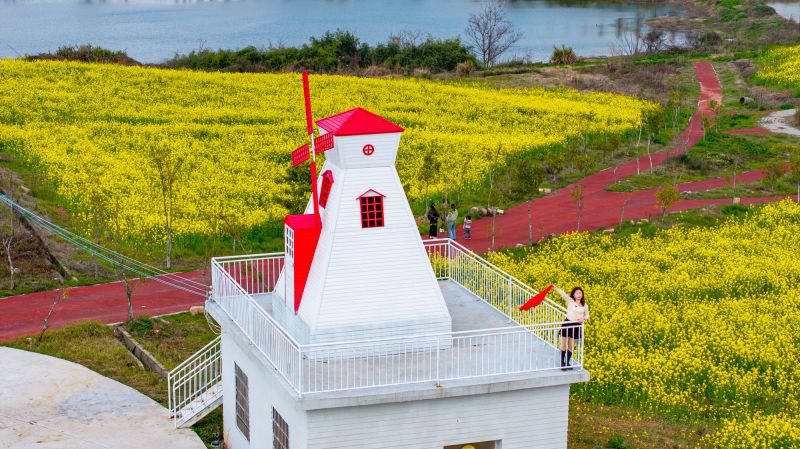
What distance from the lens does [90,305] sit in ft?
94.8

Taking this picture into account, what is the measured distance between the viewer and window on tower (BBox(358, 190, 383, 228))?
18312 millimetres

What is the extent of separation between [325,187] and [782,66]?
2281 inches

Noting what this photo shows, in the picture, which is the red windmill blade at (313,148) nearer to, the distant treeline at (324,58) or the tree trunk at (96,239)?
the tree trunk at (96,239)

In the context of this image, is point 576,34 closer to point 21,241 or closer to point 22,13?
point 22,13

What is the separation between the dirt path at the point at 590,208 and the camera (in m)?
36.7

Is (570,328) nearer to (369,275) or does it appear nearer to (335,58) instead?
(369,275)

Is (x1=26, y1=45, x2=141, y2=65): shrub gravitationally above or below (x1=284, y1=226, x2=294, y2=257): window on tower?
above

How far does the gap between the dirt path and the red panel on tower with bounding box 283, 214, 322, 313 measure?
53.2 ft

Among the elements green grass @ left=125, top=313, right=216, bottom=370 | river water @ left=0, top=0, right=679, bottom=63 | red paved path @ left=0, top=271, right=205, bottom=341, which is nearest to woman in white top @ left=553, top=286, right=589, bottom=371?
green grass @ left=125, top=313, right=216, bottom=370

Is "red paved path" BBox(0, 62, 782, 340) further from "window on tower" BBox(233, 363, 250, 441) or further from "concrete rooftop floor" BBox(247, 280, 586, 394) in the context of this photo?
"concrete rooftop floor" BBox(247, 280, 586, 394)

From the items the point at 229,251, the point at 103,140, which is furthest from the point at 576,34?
the point at 229,251

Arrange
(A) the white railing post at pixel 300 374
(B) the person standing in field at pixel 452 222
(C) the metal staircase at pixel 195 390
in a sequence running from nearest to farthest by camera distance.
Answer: (A) the white railing post at pixel 300 374 < (C) the metal staircase at pixel 195 390 < (B) the person standing in field at pixel 452 222

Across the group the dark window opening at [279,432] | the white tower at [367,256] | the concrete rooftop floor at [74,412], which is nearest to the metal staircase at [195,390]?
the concrete rooftop floor at [74,412]

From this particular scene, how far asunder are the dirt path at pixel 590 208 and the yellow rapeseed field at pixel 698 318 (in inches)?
76.7
